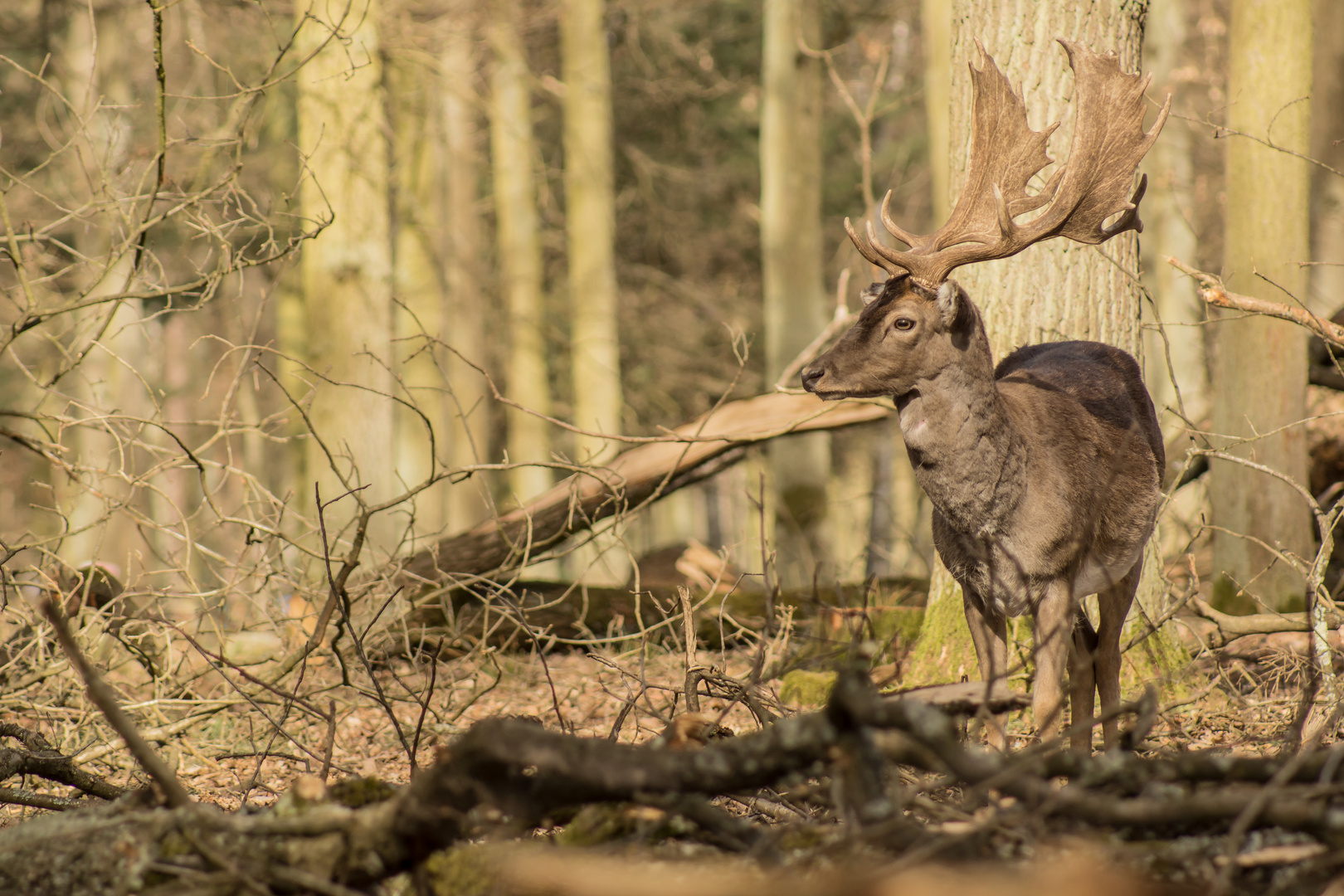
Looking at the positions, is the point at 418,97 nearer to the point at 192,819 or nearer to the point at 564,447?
the point at 564,447

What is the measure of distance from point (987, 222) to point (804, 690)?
105 inches

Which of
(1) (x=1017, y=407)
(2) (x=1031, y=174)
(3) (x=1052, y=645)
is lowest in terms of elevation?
(3) (x=1052, y=645)

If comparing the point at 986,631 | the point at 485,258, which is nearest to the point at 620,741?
the point at 986,631

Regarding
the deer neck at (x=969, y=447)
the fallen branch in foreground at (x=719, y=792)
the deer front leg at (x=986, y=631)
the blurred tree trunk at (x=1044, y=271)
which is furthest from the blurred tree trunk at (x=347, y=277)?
the fallen branch in foreground at (x=719, y=792)

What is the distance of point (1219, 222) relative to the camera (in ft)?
60.9

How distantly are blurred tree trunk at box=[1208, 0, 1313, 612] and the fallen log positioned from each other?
2114mm

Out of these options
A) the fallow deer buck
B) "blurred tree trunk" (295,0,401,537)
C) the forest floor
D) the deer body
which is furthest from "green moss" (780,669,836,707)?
"blurred tree trunk" (295,0,401,537)

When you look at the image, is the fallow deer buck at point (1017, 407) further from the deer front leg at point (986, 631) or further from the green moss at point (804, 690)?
the green moss at point (804, 690)

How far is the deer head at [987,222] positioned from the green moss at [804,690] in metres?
2.07

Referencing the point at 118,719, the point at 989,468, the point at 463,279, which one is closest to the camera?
the point at 118,719

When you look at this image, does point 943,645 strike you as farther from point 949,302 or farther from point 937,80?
point 937,80

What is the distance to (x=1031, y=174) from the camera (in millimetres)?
5145

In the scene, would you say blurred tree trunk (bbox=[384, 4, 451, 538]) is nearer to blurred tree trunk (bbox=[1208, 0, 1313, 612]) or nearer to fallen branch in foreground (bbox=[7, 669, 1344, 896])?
blurred tree trunk (bbox=[1208, 0, 1313, 612])

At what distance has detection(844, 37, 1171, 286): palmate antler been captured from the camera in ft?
16.0
